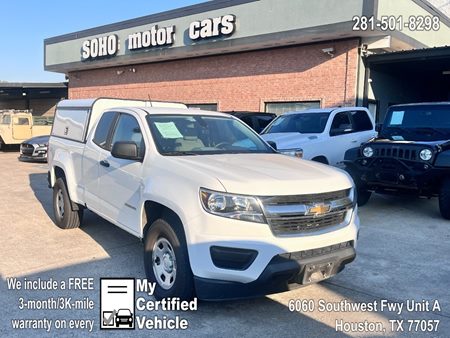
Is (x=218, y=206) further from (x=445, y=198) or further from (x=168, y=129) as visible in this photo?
(x=445, y=198)

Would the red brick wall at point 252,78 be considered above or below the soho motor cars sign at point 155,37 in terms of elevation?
below

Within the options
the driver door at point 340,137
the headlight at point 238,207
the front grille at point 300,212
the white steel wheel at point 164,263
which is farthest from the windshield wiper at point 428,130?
the white steel wheel at point 164,263

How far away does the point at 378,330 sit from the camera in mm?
3688

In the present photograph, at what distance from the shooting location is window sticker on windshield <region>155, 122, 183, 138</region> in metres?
4.66

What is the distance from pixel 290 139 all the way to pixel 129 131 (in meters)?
4.69

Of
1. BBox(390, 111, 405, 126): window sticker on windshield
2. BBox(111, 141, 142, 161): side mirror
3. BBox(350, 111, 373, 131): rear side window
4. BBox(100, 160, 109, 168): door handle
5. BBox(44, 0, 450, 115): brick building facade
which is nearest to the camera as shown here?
BBox(111, 141, 142, 161): side mirror

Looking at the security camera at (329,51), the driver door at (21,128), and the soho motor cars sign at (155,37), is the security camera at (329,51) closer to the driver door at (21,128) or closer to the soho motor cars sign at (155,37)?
the soho motor cars sign at (155,37)

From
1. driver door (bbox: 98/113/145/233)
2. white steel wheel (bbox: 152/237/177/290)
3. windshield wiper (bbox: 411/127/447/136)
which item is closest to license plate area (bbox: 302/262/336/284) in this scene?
white steel wheel (bbox: 152/237/177/290)

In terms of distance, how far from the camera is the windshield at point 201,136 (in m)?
4.57

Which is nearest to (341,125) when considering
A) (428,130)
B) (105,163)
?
(428,130)

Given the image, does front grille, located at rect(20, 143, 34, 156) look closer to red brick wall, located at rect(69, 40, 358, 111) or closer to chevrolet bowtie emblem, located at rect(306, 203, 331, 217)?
red brick wall, located at rect(69, 40, 358, 111)

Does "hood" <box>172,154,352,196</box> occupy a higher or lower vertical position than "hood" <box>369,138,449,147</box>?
lower

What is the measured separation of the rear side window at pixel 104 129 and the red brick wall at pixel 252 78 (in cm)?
887

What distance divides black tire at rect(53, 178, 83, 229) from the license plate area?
12.8 ft
